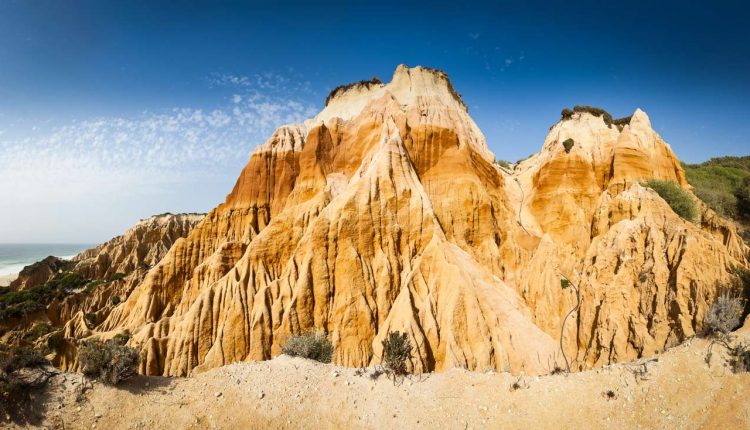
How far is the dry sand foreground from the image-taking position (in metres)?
7.69

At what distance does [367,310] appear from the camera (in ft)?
71.3

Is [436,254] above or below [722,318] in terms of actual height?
above

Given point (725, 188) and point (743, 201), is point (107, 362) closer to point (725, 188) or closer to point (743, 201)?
point (743, 201)

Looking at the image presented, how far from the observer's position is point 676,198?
909 inches

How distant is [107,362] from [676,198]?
95.3 feet

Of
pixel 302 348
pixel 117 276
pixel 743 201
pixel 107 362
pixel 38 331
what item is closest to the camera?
pixel 107 362

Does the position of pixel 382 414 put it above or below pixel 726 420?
below

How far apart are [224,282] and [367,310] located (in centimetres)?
1031

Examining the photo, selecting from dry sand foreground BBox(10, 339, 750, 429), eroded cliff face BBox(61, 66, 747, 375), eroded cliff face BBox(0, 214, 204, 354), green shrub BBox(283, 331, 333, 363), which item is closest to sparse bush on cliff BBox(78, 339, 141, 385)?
dry sand foreground BBox(10, 339, 750, 429)

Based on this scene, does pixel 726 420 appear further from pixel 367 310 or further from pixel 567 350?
pixel 367 310

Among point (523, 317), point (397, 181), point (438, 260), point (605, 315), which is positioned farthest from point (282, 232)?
point (605, 315)

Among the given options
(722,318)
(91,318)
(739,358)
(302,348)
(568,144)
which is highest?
(568,144)

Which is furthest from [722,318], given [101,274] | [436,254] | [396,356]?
[101,274]

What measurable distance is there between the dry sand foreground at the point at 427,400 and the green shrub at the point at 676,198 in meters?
18.3
